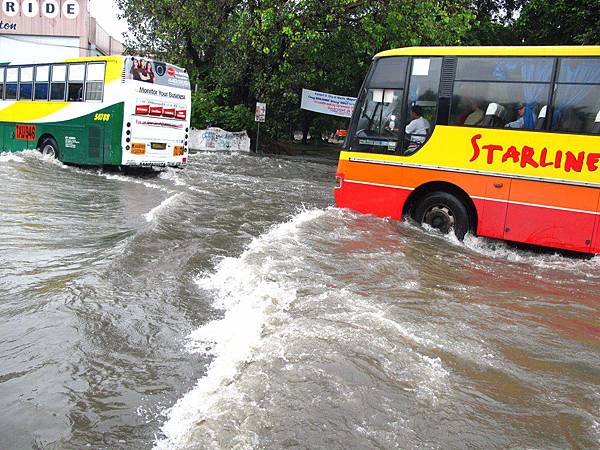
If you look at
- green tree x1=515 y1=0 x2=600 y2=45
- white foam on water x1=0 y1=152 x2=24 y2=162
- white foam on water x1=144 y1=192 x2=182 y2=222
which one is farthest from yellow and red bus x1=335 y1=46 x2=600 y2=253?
green tree x1=515 y1=0 x2=600 y2=45

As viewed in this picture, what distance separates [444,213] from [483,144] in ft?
3.75

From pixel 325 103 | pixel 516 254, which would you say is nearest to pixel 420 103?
pixel 516 254

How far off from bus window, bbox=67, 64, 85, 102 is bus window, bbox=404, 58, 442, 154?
9196 millimetres

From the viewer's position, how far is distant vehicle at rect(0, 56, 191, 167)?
13586 millimetres

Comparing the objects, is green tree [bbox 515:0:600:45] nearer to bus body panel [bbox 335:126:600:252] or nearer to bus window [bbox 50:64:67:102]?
bus body panel [bbox 335:126:600:252]

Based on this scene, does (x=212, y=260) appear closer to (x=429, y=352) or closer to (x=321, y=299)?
(x=321, y=299)

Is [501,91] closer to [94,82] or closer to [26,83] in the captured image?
[94,82]

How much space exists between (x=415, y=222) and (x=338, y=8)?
49.6ft

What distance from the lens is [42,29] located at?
99.6 ft

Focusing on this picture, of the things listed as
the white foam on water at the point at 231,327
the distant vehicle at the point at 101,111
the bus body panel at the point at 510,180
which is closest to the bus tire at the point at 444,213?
the bus body panel at the point at 510,180

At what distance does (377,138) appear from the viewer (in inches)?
349

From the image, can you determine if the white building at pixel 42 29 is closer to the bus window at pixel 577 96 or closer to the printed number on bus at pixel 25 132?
the printed number on bus at pixel 25 132

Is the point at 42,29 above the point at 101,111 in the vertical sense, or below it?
above

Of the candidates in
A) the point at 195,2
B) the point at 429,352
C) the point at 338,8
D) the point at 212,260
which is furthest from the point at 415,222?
the point at 195,2
